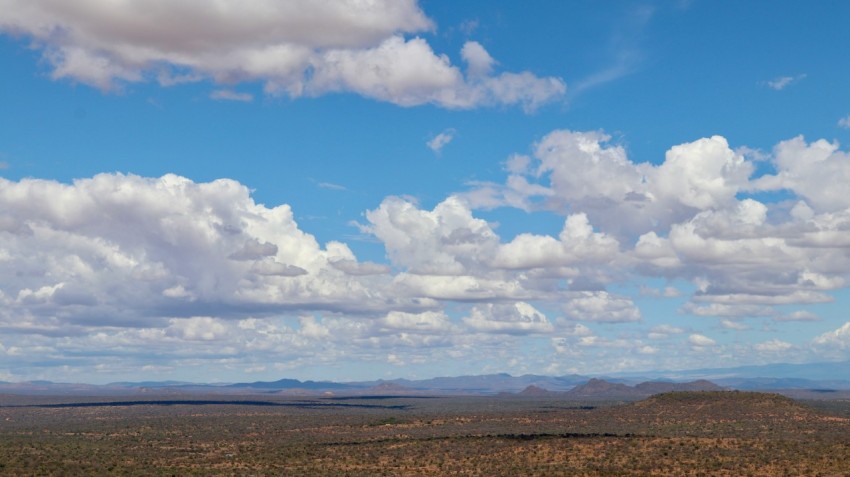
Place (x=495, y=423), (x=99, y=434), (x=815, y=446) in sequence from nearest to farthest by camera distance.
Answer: (x=815, y=446) < (x=99, y=434) < (x=495, y=423)

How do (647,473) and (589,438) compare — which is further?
(589,438)

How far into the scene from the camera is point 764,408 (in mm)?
171625

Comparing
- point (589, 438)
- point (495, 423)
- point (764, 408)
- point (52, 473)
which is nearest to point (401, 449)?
point (589, 438)

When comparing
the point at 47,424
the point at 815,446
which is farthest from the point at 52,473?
the point at 47,424

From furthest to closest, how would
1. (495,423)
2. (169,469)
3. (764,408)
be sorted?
(764,408) → (495,423) → (169,469)

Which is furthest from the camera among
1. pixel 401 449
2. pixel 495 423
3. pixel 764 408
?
pixel 764 408

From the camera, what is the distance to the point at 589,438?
373ft

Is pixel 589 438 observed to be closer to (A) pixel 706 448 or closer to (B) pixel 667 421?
(A) pixel 706 448

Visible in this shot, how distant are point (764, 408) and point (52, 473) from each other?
418 feet

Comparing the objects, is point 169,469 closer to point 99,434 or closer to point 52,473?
point 52,473

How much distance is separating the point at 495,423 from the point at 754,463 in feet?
234

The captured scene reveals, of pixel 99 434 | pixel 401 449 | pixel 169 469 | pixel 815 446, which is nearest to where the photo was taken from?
pixel 169 469

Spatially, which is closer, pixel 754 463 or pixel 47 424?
pixel 754 463

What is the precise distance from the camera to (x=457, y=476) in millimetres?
89938
